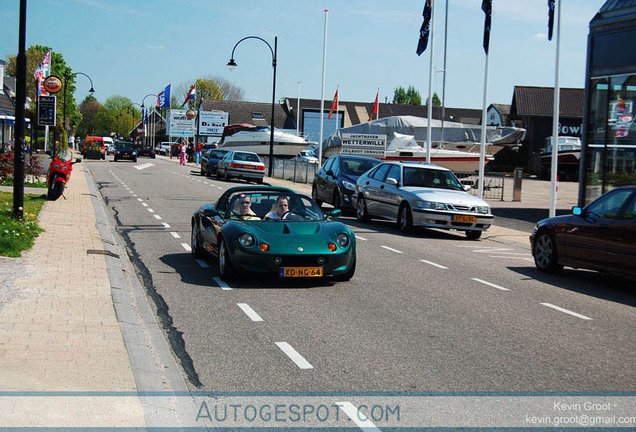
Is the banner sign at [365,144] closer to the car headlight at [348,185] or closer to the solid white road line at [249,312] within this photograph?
the car headlight at [348,185]

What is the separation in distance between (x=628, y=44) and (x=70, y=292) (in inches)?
647

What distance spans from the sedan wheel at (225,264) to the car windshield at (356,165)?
42.4ft

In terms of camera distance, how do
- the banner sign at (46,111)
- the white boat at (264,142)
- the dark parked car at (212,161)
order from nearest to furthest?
1. the banner sign at (46,111)
2. the dark parked car at (212,161)
3. the white boat at (264,142)

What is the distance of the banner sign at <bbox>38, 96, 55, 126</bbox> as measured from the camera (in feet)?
79.6

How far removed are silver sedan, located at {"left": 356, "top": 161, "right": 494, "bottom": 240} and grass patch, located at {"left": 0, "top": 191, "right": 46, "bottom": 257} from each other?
806 centimetres

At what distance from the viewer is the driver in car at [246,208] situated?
10883mm

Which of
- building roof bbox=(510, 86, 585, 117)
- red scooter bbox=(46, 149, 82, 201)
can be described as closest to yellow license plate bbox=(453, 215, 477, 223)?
red scooter bbox=(46, 149, 82, 201)

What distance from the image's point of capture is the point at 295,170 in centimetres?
4159

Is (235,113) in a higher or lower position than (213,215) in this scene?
higher

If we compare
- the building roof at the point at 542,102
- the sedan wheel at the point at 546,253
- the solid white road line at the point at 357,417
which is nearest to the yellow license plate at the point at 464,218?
the sedan wheel at the point at 546,253

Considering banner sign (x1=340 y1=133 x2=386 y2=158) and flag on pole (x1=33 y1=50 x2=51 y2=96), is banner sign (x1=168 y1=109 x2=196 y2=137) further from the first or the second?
banner sign (x1=340 y1=133 x2=386 y2=158)

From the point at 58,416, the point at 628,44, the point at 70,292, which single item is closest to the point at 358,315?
→ the point at 70,292

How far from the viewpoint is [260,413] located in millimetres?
5113

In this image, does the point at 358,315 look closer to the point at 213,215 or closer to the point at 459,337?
the point at 459,337
